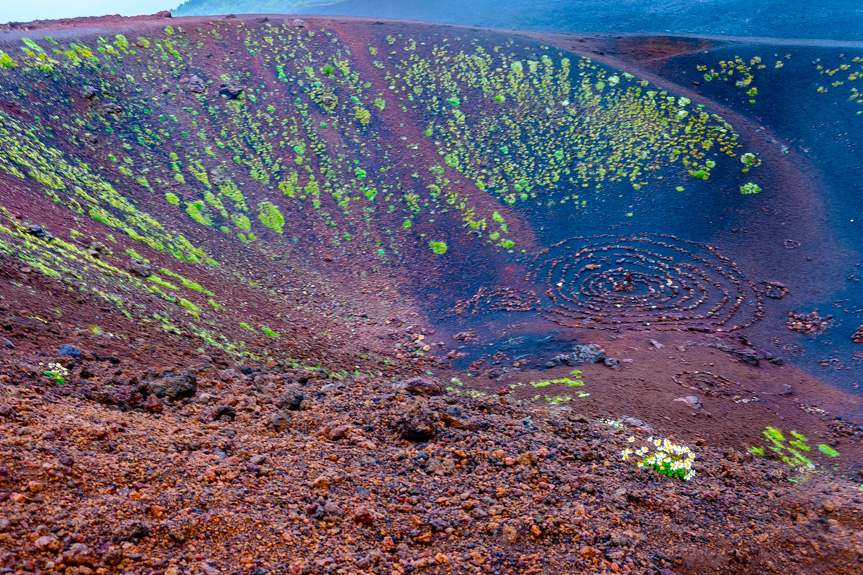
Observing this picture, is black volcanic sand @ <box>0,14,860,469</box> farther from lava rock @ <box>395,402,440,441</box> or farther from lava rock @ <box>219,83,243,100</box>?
lava rock @ <box>219,83,243,100</box>

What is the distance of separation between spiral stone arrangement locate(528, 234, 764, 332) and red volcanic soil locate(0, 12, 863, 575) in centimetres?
351

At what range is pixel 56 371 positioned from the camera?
7.04 metres

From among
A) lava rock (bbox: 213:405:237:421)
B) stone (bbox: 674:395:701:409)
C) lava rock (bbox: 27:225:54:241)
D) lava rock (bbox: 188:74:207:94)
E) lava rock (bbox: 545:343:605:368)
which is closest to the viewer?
lava rock (bbox: 213:405:237:421)

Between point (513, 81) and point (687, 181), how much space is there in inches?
355

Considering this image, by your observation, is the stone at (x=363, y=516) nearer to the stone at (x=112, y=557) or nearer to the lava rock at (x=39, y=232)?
the stone at (x=112, y=557)

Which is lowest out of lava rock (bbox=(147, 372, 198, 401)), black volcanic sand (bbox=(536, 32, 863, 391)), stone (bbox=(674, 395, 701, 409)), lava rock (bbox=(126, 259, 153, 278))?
lava rock (bbox=(147, 372, 198, 401))

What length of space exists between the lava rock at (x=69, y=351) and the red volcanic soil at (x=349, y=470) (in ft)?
0.15

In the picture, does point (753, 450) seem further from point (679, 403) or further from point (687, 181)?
point (687, 181)

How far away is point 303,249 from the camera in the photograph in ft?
58.0

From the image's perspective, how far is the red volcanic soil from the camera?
188 inches

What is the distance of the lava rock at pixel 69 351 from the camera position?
7.68m

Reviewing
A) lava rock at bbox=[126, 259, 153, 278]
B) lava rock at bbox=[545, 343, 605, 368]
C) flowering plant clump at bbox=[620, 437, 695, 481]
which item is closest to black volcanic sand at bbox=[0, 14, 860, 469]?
lava rock at bbox=[545, 343, 605, 368]

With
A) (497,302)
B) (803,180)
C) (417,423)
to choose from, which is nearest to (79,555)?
(417,423)

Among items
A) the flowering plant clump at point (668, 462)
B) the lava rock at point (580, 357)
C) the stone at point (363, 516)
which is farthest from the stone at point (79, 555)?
the lava rock at point (580, 357)
